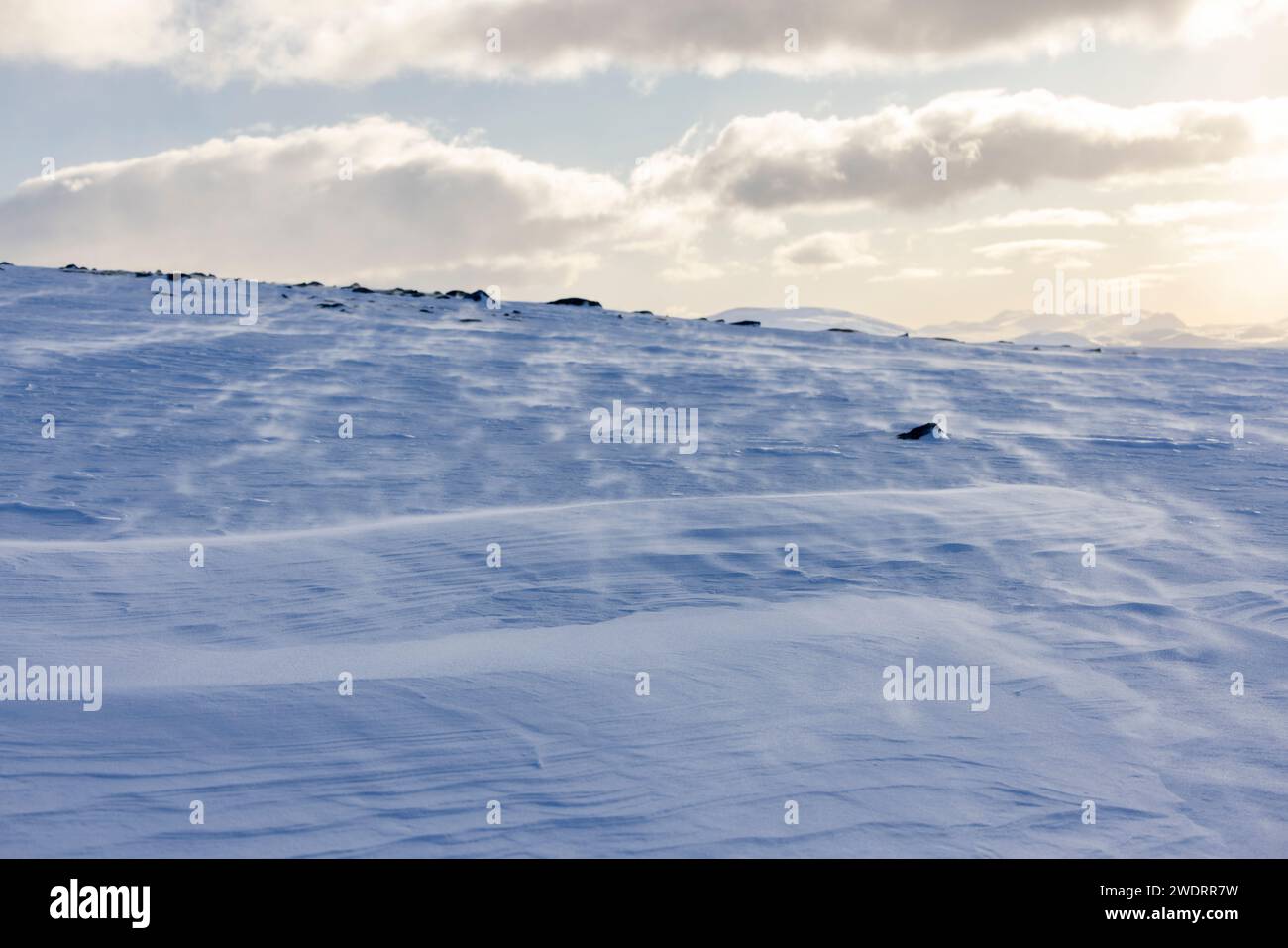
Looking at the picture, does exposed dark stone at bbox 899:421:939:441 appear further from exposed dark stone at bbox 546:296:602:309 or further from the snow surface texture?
A: exposed dark stone at bbox 546:296:602:309

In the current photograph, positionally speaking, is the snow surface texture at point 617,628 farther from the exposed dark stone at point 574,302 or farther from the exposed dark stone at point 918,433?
the exposed dark stone at point 574,302

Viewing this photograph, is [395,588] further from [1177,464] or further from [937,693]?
[1177,464]

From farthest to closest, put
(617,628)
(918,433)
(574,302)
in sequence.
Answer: (574,302) → (918,433) → (617,628)

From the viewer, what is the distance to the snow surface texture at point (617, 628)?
12.0ft

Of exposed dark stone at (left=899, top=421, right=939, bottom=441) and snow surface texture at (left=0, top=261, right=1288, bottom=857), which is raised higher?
exposed dark stone at (left=899, top=421, right=939, bottom=441)

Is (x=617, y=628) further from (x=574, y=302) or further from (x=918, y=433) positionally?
(x=574, y=302)

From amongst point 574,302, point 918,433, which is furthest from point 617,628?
point 574,302

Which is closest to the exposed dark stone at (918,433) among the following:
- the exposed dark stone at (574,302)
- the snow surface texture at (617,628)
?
the snow surface texture at (617,628)

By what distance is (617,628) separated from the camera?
5.27 m

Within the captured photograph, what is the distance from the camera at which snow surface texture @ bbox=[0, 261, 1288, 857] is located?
12.0 feet

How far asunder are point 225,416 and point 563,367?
5427mm

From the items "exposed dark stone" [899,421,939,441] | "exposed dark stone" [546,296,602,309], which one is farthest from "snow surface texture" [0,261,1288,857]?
"exposed dark stone" [546,296,602,309]
